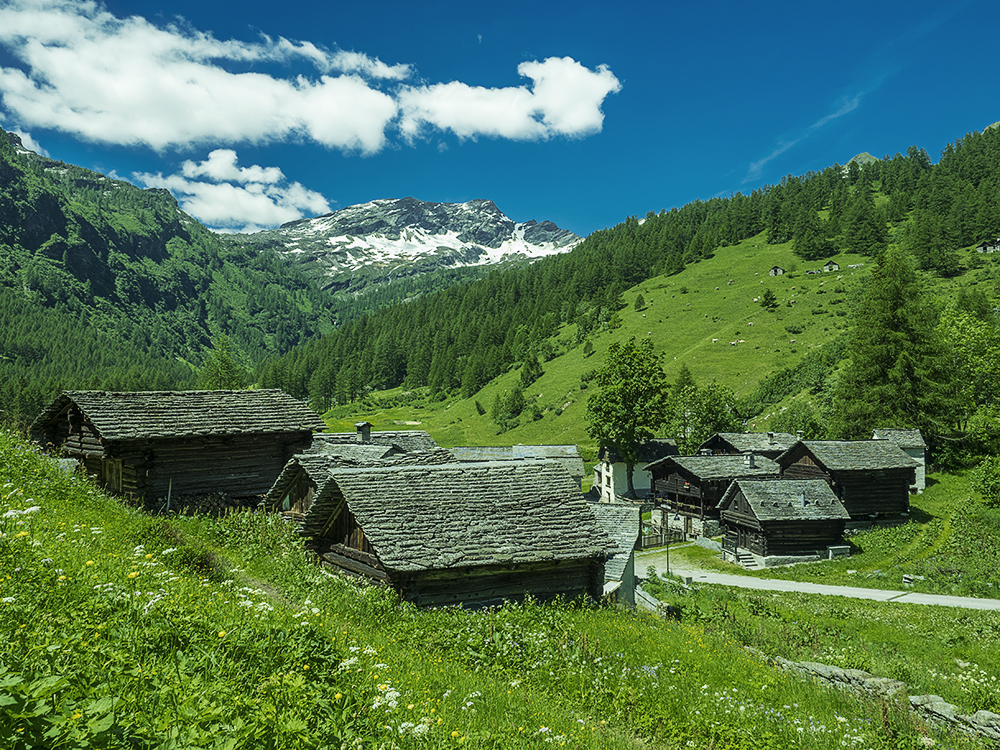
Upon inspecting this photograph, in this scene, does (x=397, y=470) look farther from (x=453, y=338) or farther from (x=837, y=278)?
(x=453, y=338)

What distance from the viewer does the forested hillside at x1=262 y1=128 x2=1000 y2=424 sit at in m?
123

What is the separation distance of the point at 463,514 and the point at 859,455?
41.6 metres

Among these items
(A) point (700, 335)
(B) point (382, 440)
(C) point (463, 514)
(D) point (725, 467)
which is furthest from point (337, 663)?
(A) point (700, 335)

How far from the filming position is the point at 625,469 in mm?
65062

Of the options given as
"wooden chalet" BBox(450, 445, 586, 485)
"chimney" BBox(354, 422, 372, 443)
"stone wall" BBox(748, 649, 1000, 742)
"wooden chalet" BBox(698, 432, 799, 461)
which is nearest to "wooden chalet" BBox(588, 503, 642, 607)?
"stone wall" BBox(748, 649, 1000, 742)

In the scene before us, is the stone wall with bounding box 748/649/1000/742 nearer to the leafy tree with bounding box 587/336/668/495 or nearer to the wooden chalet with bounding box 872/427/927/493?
the wooden chalet with bounding box 872/427/927/493

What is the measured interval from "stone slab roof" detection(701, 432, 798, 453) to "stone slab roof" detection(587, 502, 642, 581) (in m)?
29.9

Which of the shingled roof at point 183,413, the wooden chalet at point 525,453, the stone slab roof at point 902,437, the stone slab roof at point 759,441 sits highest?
the shingled roof at point 183,413

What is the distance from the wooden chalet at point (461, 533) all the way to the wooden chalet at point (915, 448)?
43.5 meters

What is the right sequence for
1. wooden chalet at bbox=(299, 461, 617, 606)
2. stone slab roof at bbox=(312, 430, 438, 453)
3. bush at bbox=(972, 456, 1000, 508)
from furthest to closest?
bush at bbox=(972, 456, 1000, 508) < stone slab roof at bbox=(312, 430, 438, 453) < wooden chalet at bbox=(299, 461, 617, 606)

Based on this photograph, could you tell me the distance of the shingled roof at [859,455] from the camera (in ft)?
141

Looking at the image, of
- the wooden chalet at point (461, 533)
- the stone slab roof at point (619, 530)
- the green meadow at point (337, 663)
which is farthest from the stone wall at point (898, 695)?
the stone slab roof at point (619, 530)

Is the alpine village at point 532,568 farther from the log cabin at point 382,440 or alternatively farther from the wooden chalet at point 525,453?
the wooden chalet at point 525,453

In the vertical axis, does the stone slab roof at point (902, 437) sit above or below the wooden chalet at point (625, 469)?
above
